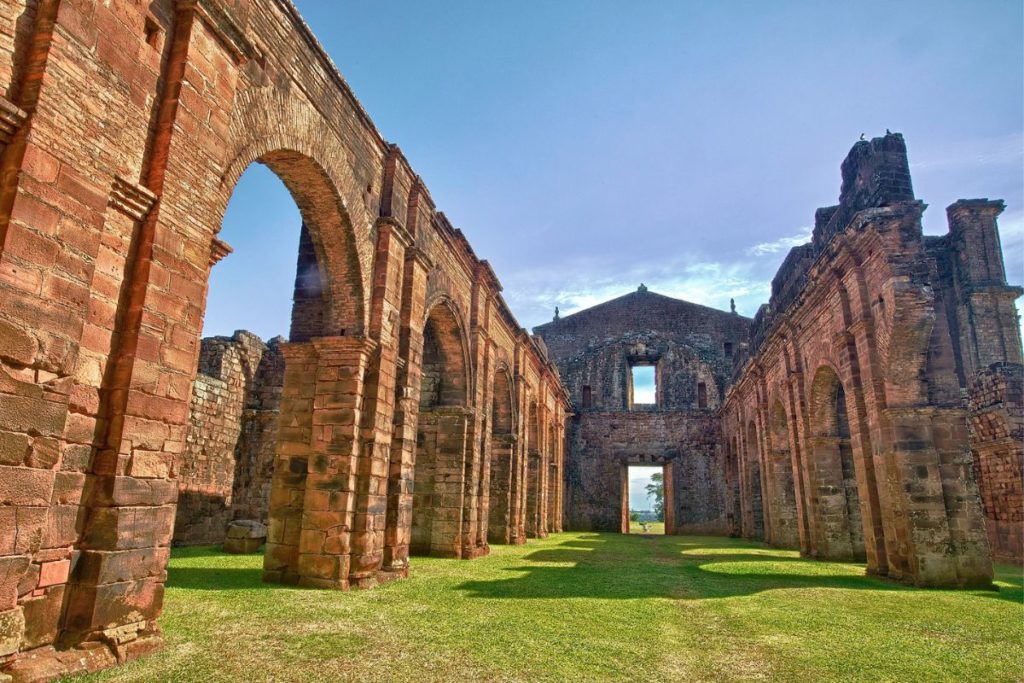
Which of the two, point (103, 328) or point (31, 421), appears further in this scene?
point (103, 328)

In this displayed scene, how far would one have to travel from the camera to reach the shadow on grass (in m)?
8.05

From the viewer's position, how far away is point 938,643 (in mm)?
5551

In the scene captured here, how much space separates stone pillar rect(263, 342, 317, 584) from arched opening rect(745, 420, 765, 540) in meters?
17.6

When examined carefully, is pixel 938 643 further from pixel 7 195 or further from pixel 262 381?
pixel 262 381

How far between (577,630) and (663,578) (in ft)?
15.4

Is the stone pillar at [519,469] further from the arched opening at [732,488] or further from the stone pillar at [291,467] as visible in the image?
the arched opening at [732,488]

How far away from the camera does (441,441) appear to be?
13.1 meters

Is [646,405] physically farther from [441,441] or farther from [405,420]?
[405,420]

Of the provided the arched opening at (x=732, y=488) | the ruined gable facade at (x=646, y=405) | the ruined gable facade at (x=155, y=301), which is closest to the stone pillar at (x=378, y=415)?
the ruined gable facade at (x=155, y=301)

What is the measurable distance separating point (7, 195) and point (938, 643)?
8.07 m

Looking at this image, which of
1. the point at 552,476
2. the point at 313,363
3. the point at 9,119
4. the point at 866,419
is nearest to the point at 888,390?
the point at 866,419

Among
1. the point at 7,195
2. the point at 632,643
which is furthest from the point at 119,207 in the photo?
the point at 632,643

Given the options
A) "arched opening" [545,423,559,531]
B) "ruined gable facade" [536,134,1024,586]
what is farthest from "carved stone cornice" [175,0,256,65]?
"arched opening" [545,423,559,531]

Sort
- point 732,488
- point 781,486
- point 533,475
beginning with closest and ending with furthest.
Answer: point 781,486 → point 533,475 → point 732,488
